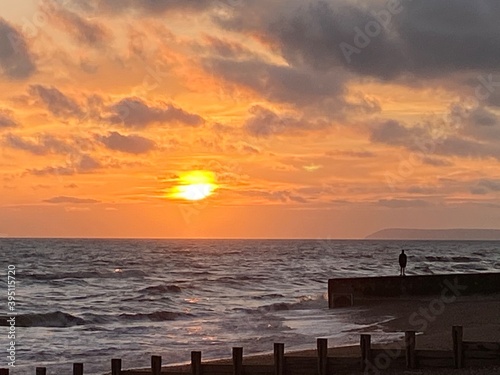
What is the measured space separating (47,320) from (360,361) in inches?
948

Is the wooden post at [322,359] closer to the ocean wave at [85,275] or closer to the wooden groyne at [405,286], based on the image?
the wooden groyne at [405,286]

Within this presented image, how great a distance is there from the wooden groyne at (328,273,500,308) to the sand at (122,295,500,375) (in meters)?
0.58

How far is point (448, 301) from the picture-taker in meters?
34.1

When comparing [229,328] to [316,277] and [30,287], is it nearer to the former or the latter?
[30,287]

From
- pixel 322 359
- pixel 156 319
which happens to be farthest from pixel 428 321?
pixel 322 359

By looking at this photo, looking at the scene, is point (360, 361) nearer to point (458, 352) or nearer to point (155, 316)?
point (458, 352)

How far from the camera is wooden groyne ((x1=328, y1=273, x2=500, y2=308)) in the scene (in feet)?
118

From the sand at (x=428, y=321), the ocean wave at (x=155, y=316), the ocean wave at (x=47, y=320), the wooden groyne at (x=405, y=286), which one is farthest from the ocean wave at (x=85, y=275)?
the sand at (x=428, y=321)

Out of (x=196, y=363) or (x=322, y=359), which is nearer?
(x=322, y=359)

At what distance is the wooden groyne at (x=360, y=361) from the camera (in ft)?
48.2

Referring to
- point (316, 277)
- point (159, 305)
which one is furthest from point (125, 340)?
point (316, 277)

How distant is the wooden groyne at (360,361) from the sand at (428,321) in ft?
0.77

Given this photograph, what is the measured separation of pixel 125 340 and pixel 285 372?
13922 millimetres

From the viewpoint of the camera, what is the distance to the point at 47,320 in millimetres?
36000
